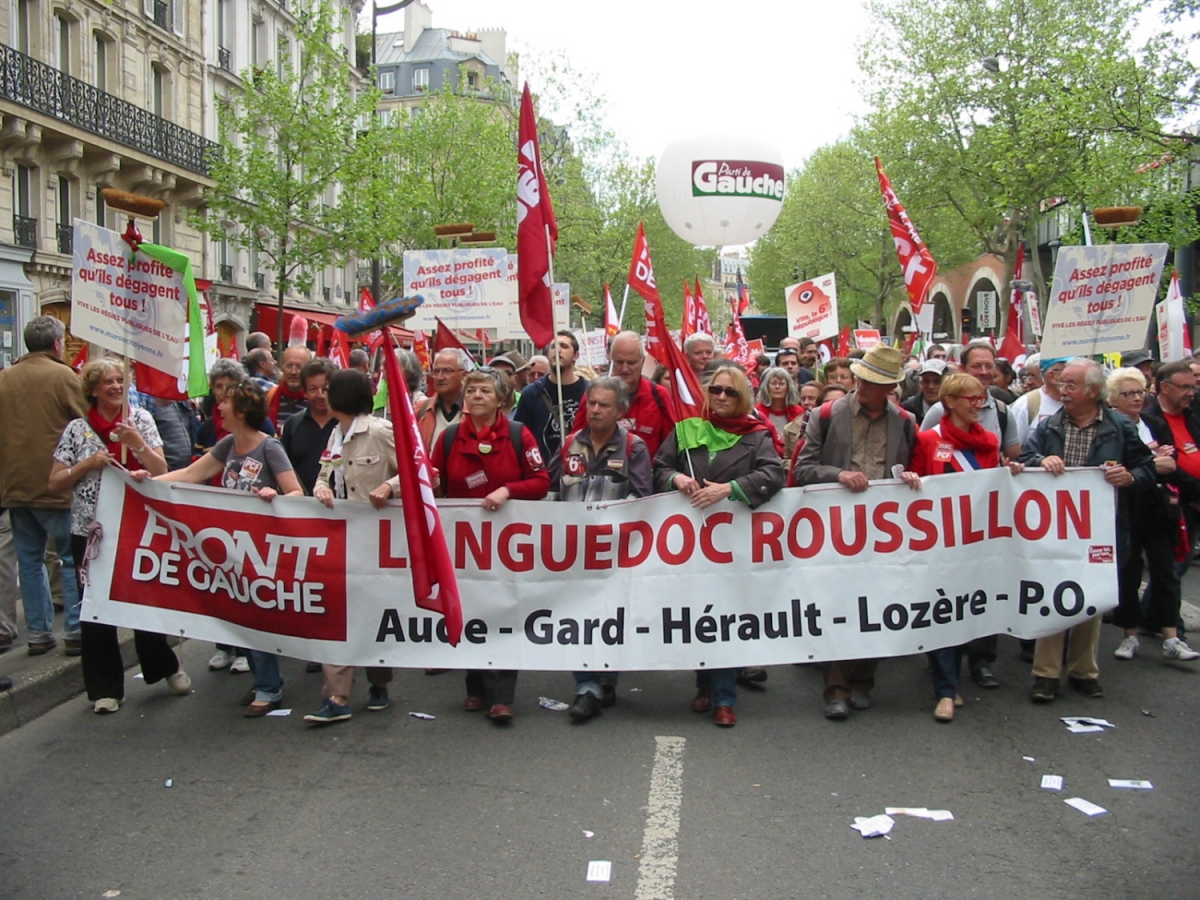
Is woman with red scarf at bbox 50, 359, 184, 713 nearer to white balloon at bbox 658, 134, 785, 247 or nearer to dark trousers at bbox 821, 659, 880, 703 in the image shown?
dark trousers at bbox 821, 659, 880, 703

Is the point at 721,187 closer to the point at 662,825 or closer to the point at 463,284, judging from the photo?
the point at 463,284

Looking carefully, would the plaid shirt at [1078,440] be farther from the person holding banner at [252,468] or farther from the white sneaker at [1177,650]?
the person holding banner at [252,468]

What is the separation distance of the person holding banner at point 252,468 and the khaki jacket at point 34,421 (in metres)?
1.12

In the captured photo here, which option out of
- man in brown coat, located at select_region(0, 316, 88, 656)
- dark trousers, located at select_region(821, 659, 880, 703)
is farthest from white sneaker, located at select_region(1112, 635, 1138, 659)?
man in brown coat, located at select_region(0, 316, 88, 656)

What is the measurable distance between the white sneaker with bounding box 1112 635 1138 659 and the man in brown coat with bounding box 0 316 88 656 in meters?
6.43

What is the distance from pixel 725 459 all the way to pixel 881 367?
95 centimetres

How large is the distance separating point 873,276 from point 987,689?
54251mm

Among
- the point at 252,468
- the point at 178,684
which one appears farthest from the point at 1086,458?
the point at 178,684

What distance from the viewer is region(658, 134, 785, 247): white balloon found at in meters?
12.9

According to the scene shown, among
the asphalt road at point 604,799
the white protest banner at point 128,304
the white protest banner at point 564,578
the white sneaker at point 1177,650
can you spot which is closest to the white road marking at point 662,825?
the asphalt road at point 604,799

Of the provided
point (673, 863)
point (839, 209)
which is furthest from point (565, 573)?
point (839, 209)

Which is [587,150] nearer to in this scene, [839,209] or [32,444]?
[839,209]

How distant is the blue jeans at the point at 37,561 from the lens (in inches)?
283

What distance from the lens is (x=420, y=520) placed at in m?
5.72
